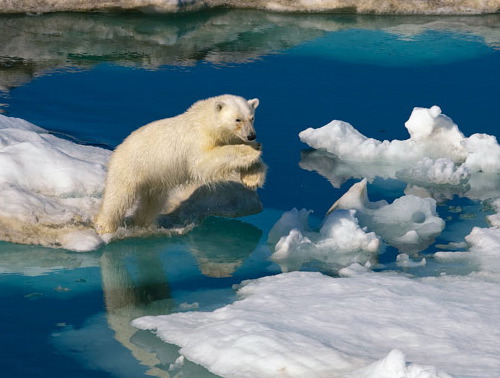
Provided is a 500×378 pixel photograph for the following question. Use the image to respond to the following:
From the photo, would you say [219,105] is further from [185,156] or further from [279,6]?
[279,6]

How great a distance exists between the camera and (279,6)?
13414 millimetres

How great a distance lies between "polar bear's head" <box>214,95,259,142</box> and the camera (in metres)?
6.06

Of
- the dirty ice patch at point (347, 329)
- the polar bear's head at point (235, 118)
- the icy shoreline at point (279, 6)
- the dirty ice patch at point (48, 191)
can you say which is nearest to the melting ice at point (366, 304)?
the dirty ice patch at point (347, 329)

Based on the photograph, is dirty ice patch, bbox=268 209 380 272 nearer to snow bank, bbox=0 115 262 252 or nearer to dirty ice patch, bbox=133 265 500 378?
dirty ice patch, bbox=133 265 500 378

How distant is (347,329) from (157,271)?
1801 mm

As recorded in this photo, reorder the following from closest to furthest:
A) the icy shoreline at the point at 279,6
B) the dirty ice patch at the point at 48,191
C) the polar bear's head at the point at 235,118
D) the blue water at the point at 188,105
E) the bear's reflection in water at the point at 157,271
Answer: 1. the bear's reflection in water at the point at 157,271
2. the blue water at the point at 188,105
3. the polar bear's head at the point at 235,118
4. the dirty ice patch at the point at 48,191
5. the icy shoreline at the point at 279,6

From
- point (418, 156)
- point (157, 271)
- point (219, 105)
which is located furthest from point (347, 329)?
point (418, 156)

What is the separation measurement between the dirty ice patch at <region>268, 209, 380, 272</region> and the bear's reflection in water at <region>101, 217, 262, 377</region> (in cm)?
26

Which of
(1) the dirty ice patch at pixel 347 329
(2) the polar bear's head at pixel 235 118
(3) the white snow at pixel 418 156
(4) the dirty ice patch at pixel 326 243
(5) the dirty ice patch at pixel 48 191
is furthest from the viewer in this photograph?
(3) the white snow at pixel 418 156

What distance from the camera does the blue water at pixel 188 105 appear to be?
5.29m

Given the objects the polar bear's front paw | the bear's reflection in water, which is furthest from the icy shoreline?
the polar bear's front paw

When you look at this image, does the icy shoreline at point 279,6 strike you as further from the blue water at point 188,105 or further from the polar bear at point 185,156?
the polar bear at point 185,156

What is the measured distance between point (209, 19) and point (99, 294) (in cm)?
794

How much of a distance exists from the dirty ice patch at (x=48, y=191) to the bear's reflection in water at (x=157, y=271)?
0.36 meters
